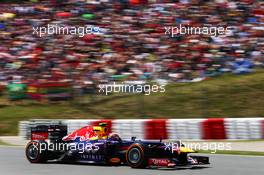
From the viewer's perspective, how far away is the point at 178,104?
19.3 meters

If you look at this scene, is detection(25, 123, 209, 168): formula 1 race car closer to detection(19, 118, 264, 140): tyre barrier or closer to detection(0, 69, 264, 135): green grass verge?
detection(19, 118, 264, 140): tyre barrier

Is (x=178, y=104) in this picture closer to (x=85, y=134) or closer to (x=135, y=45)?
(x=135, y=45)

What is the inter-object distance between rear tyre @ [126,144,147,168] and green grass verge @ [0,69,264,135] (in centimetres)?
903

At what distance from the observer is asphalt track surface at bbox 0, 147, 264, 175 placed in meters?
8.92

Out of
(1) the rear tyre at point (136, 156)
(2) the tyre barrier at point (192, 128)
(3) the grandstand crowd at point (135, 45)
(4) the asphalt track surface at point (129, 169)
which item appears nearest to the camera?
(4) the asphalt track surface at point (129, 169)

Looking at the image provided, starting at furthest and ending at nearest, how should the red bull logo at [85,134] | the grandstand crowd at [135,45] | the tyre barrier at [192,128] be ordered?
the grandstand crowd at [135,45]
the tyre barrier at [192,128]
the red bull logo at [85,134]

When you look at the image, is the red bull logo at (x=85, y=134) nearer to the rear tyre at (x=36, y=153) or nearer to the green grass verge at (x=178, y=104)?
the rear tyre at (x=36, y=153)

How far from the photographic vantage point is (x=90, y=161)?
10.5 m

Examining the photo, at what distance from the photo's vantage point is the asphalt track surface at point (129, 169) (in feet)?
29.3

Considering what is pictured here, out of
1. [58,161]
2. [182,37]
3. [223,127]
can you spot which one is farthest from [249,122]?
[58,161]

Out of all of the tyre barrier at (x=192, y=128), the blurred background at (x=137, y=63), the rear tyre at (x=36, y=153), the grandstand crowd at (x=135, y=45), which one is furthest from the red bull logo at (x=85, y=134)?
the grandstand crowd at (x=135, y=45)

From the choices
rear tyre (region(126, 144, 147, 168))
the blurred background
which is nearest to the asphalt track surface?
rear tyre (region(126, 144, 147, 168))

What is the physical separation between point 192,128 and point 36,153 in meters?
6.48

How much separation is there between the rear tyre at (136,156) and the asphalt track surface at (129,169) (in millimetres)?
134
